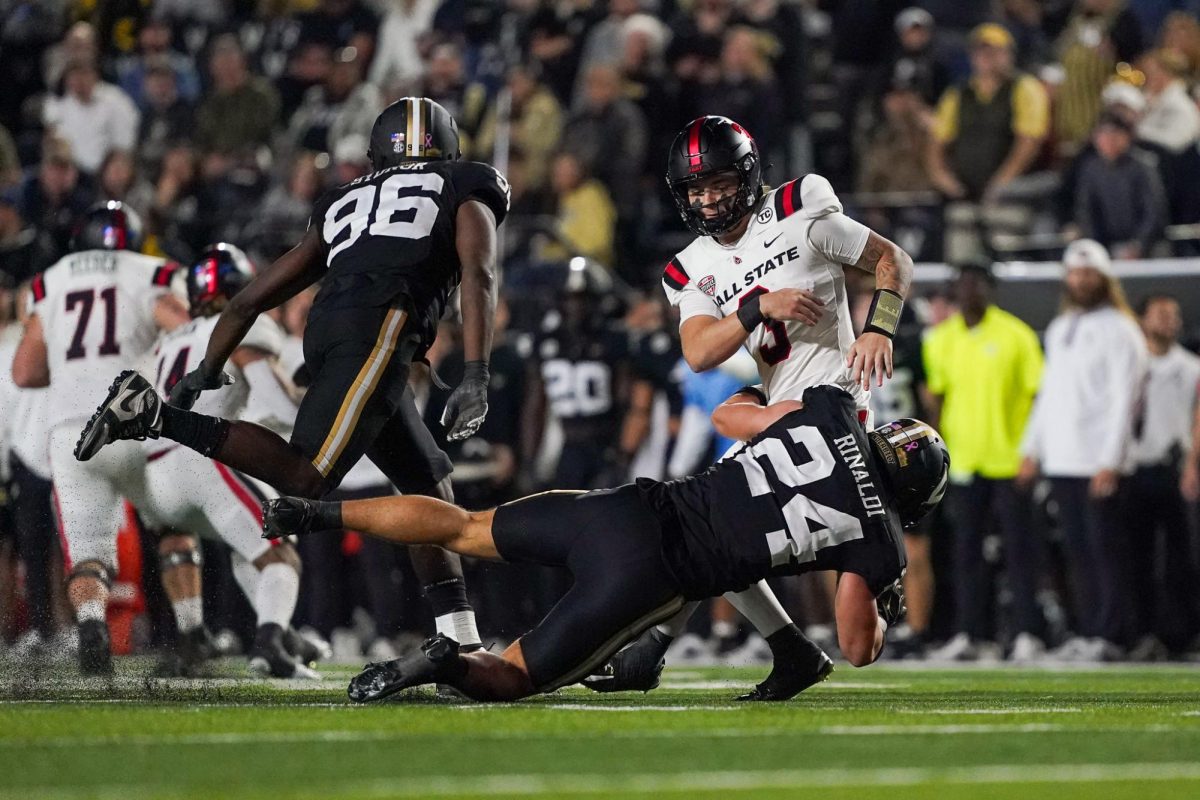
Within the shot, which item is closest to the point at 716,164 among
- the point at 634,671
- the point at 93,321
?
the point at 634,671

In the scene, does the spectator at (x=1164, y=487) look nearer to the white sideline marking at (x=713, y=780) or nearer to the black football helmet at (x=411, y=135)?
the black football helmet at (x=411, y=135)

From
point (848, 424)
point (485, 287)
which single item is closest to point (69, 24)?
point (485, 287)

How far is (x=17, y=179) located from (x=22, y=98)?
1924 millimetres

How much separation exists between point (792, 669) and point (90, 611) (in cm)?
322

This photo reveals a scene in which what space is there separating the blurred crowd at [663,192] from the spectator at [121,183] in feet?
0.14

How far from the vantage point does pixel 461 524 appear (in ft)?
19.3

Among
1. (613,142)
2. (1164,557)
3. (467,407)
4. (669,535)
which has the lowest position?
(1164,557)

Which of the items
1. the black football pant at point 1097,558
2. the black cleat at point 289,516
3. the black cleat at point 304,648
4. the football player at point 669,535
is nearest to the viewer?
the football player at point 669,535

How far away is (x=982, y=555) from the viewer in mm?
11016

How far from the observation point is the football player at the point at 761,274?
6.66 metres

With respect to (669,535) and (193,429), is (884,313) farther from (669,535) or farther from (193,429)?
(193,429)

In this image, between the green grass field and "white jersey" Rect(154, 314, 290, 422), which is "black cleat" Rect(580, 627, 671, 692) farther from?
"white jersey" Rect(154, 314, 290, 422)

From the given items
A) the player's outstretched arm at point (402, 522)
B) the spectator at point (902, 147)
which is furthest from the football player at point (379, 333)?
the spectator at point (902, 147)

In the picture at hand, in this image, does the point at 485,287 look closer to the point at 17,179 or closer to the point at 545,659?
the point at 545,659
